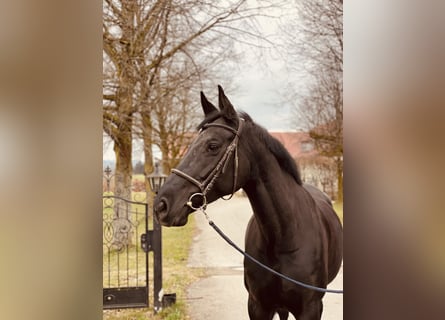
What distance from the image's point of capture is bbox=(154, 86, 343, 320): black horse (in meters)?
0.96

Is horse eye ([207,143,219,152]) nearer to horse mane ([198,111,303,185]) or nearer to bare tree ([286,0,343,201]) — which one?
horse mane ([198,111,303,185])

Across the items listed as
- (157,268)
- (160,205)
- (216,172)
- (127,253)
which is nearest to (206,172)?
(216,172)

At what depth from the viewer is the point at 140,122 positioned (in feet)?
7.79

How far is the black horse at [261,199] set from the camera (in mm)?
957

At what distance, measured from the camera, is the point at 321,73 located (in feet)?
7.68

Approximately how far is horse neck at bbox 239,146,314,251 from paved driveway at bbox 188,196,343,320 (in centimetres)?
112

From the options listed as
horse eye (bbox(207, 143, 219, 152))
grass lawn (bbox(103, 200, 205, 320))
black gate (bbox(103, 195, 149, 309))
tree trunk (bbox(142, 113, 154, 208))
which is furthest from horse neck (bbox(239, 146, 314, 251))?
tree trunk (bbox(142, 113, 154, 208))

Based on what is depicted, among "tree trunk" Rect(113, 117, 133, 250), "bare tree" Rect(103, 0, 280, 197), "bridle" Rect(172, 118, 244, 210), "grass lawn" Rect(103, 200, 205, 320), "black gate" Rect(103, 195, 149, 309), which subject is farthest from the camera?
"tree trunk" Rect(113, 117, 133, 250)

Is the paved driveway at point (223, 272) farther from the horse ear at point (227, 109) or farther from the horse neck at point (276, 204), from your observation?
the horse ear at point (227, 109)

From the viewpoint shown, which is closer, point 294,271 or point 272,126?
point 294,271
